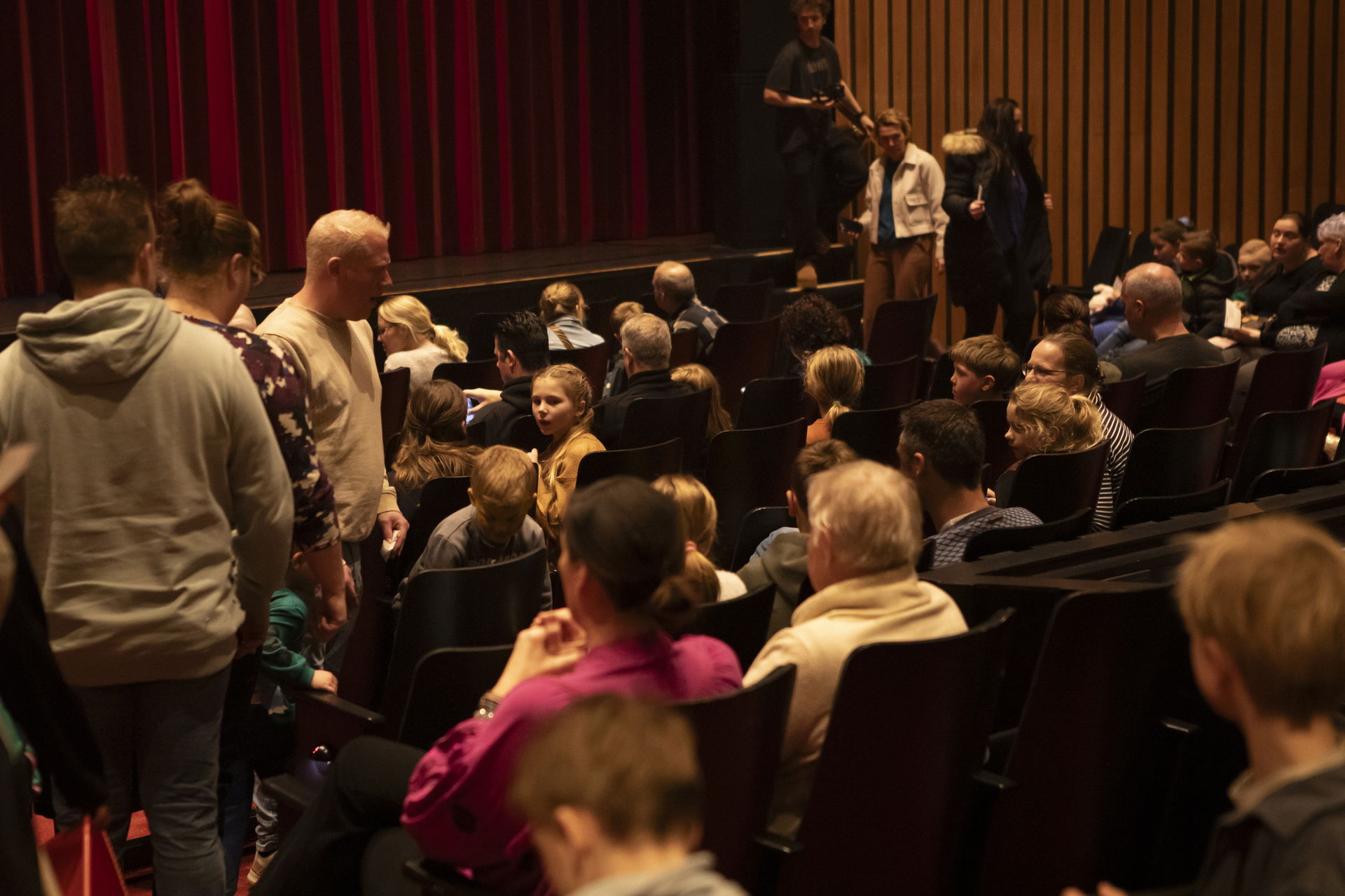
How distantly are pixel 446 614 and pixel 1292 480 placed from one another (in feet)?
6.86

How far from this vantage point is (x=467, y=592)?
270 centimetres

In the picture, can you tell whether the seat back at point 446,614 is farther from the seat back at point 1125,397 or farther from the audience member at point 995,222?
the audience member at point 995,222

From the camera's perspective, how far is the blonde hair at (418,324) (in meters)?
5.84

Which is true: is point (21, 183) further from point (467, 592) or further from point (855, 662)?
point (855, 662)

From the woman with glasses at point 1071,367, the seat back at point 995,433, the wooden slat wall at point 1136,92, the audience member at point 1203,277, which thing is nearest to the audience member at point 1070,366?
the woman with glasses at point 1071,367

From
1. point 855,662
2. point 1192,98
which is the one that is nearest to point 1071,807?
point 855,662

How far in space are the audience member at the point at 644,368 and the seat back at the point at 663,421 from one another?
0.08 meters

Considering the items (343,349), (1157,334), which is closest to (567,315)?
(1157,334)

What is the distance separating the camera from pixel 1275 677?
1402mm

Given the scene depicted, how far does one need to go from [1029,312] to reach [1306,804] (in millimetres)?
6895

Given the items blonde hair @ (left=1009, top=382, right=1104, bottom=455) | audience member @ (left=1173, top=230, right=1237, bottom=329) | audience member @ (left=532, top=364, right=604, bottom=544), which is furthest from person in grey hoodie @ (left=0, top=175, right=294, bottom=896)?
audience member @ (left=1173, top=230, right=1237, bottom=329)

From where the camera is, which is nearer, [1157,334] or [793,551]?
[793,551]

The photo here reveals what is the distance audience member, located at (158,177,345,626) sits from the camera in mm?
2438

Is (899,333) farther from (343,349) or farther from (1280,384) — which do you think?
(343,349)
